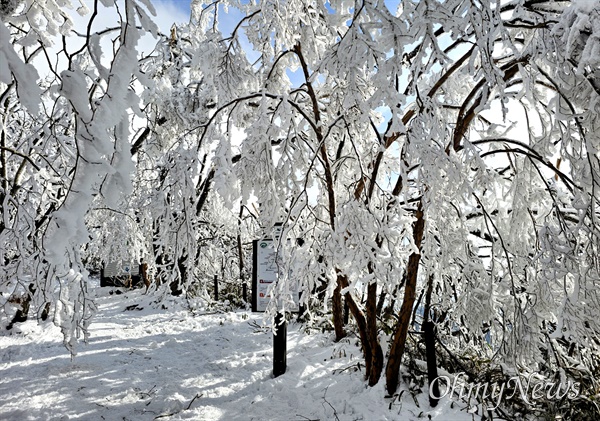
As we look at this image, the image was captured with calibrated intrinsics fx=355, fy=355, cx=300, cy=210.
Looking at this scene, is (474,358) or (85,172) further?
(474,358)

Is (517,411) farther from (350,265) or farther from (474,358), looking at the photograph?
(350,265)

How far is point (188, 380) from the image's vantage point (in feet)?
14.2

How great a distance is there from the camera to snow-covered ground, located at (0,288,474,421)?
11.4 ft

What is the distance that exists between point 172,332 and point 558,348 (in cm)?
574

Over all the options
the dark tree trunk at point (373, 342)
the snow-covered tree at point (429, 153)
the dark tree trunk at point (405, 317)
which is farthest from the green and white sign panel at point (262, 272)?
the dark tree trunk at point (405, 317)

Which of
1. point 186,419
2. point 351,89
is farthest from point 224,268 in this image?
point 351,89

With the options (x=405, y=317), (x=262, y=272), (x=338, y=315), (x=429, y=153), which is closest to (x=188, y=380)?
(x=262, y=272)

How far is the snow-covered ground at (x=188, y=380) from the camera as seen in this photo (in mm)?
3479

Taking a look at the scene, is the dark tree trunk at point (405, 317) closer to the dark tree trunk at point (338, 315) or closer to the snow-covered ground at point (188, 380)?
the snow-covered ground at point (188, 380)

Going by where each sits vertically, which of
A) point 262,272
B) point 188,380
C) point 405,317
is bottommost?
point 188,380

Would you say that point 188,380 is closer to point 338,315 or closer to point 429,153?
point 338,315

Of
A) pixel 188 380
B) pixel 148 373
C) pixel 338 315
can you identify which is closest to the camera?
pixel 188 380

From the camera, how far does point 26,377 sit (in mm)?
4152

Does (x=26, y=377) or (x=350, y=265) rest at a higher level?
(x=350, y=265)
